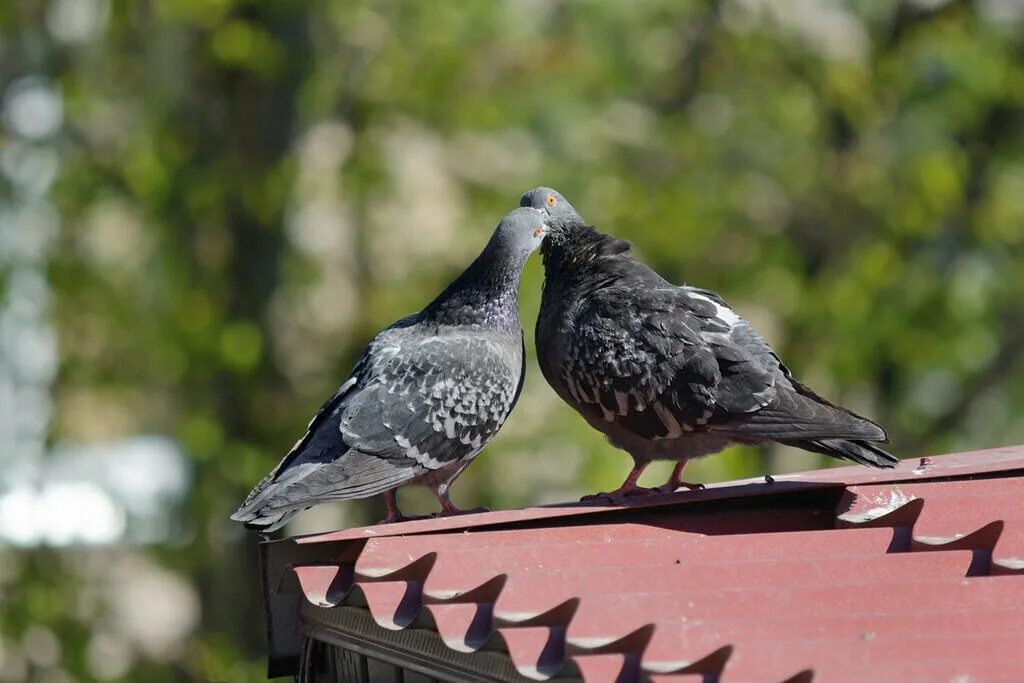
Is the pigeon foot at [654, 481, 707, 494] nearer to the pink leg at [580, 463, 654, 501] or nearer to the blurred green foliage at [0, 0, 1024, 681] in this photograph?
the pink leg at [580, 463, 654, 501]

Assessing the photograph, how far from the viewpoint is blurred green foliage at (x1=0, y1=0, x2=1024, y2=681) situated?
34.0 ft

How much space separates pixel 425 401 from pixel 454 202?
25.0 ft

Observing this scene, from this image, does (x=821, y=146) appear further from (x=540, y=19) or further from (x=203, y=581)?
(x=203, y=581)

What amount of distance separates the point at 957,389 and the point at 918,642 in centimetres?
1322

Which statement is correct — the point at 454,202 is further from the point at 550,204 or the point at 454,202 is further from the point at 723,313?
the point at 723,313

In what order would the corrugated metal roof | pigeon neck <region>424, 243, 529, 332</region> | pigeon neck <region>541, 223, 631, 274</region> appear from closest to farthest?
the corrugated metal roof
pigeon neck <region>424, 243, 529, 332</region>
pigeon neck <region>541, 223, 631, 274</region>

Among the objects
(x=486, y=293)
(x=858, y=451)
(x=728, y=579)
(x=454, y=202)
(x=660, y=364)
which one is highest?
(x=454, y=202)

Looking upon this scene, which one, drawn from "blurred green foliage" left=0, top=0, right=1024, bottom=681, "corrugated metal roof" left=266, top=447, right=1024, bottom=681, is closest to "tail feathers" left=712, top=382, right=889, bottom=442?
"corrugated metal roof" left=266, top=447, right=1024, bottom=681

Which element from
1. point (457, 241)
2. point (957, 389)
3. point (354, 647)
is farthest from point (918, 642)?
point (957, 389)

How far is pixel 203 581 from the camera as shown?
1104 cm

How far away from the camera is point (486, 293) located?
4656 mm

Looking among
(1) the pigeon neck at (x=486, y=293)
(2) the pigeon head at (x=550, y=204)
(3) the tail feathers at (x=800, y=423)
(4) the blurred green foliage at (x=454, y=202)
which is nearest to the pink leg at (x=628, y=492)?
(3) the tail feathers at (x=800, y=423)

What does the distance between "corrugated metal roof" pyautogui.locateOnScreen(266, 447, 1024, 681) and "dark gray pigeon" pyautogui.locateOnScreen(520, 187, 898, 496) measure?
0.20 metres

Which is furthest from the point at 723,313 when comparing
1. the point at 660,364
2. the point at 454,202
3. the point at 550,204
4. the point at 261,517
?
the point at 454,202
